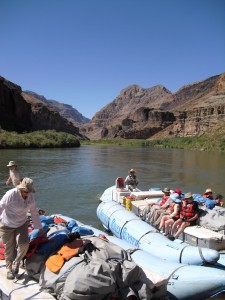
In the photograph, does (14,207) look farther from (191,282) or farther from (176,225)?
(176,225)

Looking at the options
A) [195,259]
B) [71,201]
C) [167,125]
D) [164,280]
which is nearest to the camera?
[164,280]

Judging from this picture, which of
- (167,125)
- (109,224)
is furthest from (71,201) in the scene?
(167,125)

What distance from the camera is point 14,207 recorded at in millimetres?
5926

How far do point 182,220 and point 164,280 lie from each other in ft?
12.6

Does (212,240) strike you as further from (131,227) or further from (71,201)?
(71,201)

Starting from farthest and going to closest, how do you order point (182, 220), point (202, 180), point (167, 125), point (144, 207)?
point (167, 125), point (202, 180), point (144, 207), point (182, 220)

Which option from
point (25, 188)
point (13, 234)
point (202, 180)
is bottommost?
point (202, 180)

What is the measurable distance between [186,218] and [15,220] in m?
5.44

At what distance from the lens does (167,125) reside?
194875mm

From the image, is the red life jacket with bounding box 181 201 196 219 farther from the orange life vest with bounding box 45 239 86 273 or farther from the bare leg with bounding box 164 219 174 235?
the orange life vest with bounding box 45 239 86 273

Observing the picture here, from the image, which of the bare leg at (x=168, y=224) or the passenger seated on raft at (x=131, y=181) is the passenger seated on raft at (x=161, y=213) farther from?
the passenger seated on raft at (x=131, y=181)

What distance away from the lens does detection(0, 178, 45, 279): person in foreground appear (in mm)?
5871

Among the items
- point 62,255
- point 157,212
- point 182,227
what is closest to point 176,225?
point 182,227

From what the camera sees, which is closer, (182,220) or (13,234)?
(13,234)
